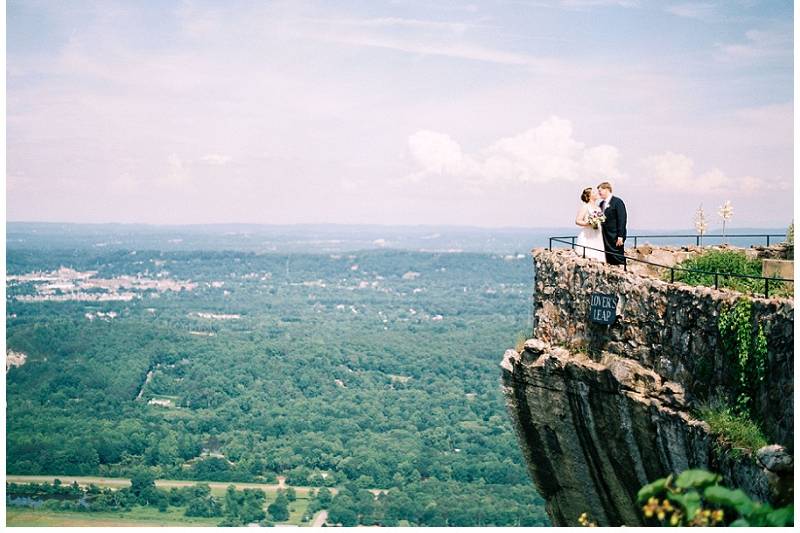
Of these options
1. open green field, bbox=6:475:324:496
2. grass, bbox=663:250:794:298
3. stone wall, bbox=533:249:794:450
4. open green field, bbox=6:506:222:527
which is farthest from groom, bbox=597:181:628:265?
open green field, bbox=6:475:324:496

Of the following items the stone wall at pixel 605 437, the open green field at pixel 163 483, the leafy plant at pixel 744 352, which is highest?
the leafy plant at pixel 744 352

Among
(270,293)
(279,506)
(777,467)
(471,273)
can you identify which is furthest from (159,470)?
(471,273)

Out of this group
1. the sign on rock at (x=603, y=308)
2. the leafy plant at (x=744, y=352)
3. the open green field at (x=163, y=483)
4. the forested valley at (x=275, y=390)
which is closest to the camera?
the leafy plant at (x=744, y=352)

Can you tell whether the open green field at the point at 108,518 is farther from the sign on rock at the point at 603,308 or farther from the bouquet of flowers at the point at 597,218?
the sign on rock at the point at 603,308

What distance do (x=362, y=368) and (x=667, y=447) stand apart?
74417 mm

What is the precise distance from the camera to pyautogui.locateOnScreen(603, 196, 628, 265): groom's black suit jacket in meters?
11.5

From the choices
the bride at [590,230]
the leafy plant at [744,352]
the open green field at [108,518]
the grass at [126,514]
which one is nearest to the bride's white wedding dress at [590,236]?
the bride at [590,230]

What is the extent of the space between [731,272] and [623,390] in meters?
2.02

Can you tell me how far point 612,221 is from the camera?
1149 cm

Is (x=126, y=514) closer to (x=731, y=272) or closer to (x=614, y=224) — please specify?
(x=614, y=224)

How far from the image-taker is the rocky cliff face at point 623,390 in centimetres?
802

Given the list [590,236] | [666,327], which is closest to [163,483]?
[590,236]

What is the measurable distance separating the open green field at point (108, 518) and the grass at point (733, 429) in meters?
32.9

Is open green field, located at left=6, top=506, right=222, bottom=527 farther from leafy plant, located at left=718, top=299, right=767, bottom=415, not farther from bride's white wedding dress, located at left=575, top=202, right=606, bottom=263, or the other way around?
leafy plant, located at left=718, top=299, right=767, bottom=415
